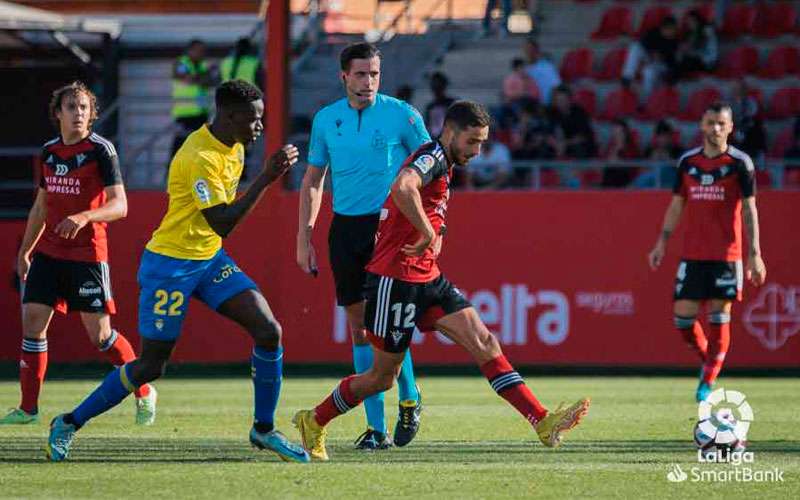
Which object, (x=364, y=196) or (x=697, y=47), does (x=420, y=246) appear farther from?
(x=697, y=47)

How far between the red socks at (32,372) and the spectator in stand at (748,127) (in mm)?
10495

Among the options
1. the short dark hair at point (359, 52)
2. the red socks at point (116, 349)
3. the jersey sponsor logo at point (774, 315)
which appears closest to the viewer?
the short dark hair at point (359, 52)

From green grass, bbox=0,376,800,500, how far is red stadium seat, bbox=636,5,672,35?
951cm

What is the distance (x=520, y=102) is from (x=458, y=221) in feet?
9.51

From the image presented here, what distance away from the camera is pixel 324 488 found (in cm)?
796

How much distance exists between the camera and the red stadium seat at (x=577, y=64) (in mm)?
22234

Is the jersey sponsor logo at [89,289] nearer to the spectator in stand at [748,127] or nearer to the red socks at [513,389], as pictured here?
the red socks at [513,389]

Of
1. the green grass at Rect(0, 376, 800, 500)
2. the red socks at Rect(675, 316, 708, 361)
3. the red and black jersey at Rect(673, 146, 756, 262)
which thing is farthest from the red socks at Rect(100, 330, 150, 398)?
the red and black jersey at Rect(673, 146, 756, 262)

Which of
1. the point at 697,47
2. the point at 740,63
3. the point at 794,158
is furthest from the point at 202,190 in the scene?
the point at 740,63

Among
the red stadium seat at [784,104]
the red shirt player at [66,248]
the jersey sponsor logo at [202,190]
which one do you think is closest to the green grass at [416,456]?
the red shirt player at [66,248]

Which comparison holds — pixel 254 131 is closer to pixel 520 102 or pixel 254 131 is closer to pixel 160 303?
pixel 160 303

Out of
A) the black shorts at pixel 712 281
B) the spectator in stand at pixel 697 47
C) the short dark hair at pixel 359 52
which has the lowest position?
the black shorts at pixel 712 281

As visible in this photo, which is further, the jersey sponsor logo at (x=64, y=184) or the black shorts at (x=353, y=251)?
the jersey sponsor logo at (x=64, y=184)

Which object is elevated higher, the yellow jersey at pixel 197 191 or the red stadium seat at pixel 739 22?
the red stadium seat at pixel 739 22
